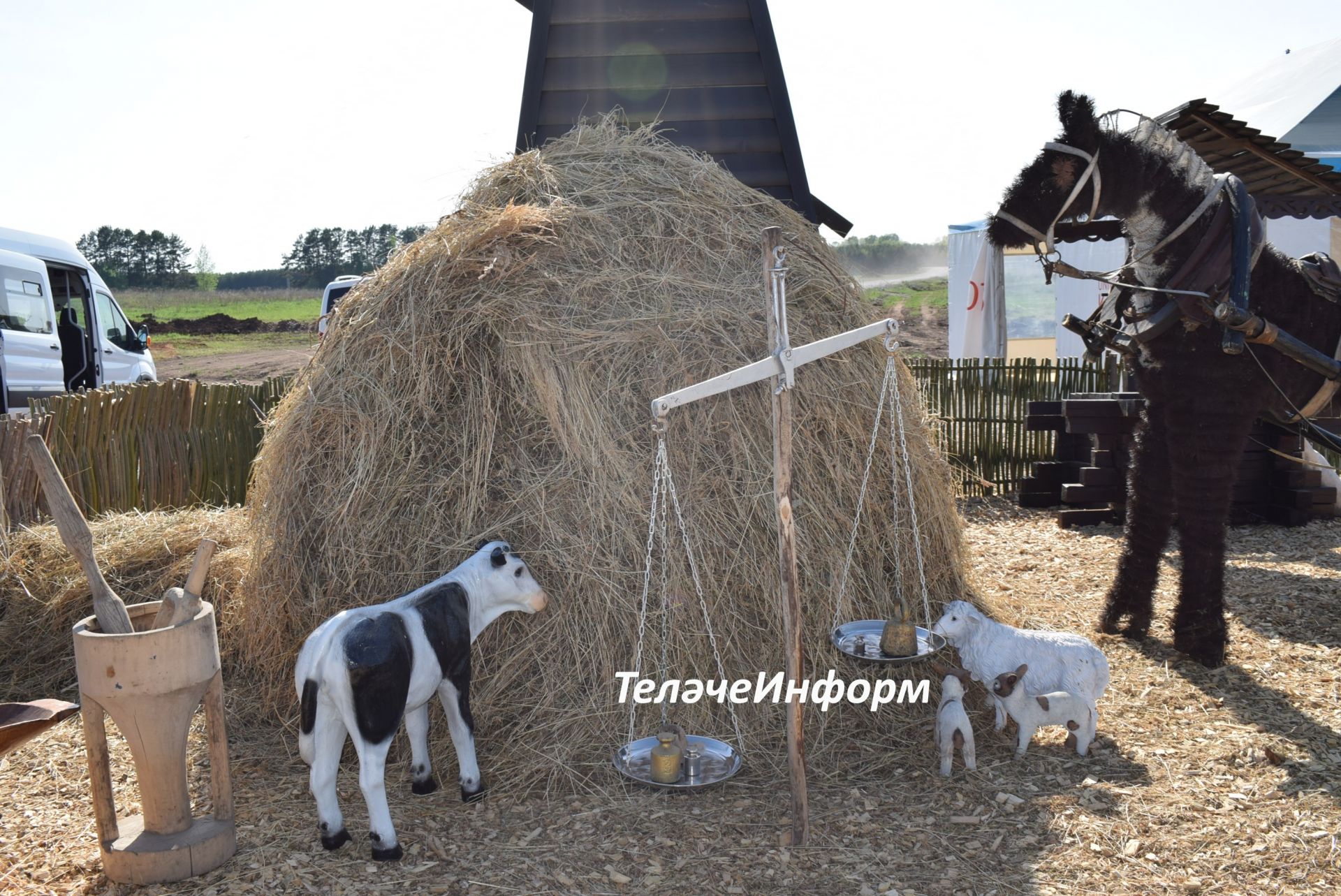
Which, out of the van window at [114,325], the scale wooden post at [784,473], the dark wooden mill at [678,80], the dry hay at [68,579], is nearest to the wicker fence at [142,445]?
the dry hay at [68,579]

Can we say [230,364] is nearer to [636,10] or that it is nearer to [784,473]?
[636,10]

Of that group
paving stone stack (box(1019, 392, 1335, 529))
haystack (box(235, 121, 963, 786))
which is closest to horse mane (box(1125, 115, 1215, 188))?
haystack (box(235, 121, 963, 786))

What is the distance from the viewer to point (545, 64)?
623 cm

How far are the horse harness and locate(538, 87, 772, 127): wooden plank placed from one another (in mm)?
2187

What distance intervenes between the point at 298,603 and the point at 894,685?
2650mm

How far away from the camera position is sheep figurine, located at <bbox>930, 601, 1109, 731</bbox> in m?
3.83

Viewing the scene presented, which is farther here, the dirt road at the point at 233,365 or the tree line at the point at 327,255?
the tree line at the point at 327,255

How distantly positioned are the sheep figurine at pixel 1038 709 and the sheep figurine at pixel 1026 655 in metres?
0.03

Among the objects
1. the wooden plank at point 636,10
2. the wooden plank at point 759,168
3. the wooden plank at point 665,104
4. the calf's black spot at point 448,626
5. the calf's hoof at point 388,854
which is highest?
the wooden plank at point 636,10

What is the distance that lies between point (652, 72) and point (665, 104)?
229 mm

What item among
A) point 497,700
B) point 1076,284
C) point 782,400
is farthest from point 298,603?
point 1076,284

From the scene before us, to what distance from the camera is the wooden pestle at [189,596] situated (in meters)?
3.09

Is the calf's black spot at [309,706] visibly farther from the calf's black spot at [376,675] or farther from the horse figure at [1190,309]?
the horse figure at [1190,309]

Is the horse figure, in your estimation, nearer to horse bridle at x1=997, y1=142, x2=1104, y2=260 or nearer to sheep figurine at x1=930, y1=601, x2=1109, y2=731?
horse bridle at x1=997, y1=142, x2=1104, y2=260
